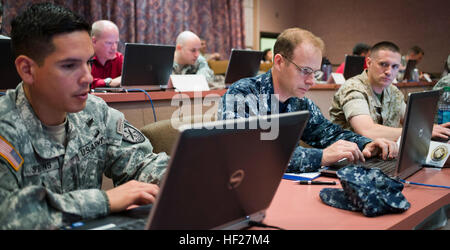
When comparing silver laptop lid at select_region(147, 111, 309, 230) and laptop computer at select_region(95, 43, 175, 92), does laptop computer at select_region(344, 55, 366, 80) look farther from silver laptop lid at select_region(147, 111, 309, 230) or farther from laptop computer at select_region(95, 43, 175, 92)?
silver laptop lid at select_region(147, 111, 309, 230)

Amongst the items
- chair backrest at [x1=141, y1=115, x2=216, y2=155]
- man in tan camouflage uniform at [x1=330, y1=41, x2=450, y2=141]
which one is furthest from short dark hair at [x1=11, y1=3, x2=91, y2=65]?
man in tan camouflage uniform at [x1=330, y1=41, x2=450, y2=141]

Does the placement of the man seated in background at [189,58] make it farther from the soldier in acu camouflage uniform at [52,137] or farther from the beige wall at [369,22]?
the beige wall at [369,22]

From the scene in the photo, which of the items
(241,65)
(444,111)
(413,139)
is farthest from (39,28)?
(241,65)

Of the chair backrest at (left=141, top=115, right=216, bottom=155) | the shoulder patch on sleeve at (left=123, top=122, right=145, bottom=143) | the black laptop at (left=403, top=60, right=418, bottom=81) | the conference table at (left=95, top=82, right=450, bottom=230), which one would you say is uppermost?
the black laptop at (left=403, top=60, right=418, bottom=81)

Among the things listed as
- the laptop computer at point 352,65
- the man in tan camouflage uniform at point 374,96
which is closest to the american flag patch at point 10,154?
the man in tan camouflage uniform at point 374,96

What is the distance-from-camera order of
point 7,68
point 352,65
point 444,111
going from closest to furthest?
point 444,111
point 7,68
point 352,65

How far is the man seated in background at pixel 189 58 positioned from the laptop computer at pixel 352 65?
1.57 meters

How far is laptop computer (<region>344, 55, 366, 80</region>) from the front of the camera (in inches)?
188

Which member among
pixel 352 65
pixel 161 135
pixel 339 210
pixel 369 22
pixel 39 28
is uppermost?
pixel 369 22

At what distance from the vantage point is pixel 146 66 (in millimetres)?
3107

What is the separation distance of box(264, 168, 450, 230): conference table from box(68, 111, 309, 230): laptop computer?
9 cm

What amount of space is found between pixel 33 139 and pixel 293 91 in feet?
3.53

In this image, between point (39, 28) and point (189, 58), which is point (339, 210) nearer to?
point (39, 28)

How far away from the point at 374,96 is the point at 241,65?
5.04 ft
